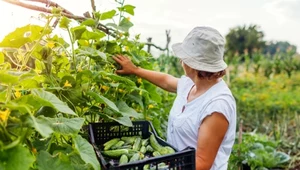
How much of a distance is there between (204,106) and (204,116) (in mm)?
50

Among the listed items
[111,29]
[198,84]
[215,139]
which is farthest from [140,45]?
[215,139]

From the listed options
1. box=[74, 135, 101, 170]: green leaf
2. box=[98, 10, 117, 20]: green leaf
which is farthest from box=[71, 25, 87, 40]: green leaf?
box=[74, 135, 101, 170]: green leaf

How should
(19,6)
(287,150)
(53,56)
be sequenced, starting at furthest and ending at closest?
(287,150) < (19,6) < (53,56)

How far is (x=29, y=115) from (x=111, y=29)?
A: 100 centimetres

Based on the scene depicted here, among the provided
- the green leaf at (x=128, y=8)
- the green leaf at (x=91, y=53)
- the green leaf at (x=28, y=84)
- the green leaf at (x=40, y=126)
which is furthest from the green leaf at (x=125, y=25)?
the green leaf at (x=40, y=126)

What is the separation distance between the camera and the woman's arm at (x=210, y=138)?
151 cm

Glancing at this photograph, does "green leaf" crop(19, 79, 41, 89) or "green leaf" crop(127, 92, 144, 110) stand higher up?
"green leaf" crop(19, 79, 41, 89)

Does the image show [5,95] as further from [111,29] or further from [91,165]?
[111,29]

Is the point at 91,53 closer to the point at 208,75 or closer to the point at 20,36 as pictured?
the point at 20,36

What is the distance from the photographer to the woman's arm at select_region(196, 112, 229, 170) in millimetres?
1509

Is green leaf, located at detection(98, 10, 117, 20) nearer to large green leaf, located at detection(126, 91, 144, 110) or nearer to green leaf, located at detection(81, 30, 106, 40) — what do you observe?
green leaf, located at detection(81, 30, 106, 40)

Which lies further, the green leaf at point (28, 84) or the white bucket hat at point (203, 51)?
the white bucket hat at point (203, 51)

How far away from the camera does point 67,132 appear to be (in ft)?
2.92

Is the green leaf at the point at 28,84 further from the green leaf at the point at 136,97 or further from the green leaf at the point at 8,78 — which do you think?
the green leaf at the point at 136,97
